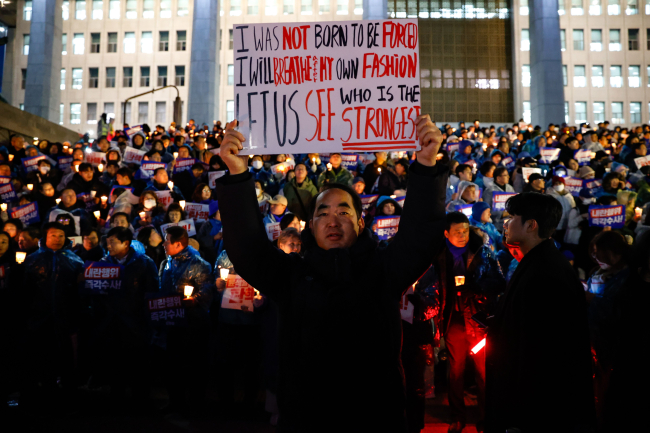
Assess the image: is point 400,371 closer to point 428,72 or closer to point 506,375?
point 506,375

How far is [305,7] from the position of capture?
4853 cm

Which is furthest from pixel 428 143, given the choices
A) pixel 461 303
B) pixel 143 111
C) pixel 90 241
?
pixel 143 111

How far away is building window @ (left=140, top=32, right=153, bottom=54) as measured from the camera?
49.9 m

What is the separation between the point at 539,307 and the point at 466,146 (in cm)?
1036

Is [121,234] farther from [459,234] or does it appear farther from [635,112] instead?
[635,112]

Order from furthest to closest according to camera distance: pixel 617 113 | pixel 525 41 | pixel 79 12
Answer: pixel 79 12 → pixel 617 113 → pixel 525 41

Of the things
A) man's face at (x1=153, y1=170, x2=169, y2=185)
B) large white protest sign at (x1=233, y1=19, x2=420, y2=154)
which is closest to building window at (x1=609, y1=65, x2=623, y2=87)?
man's face at (x1=153, y1=170, x2=169, y2=185)

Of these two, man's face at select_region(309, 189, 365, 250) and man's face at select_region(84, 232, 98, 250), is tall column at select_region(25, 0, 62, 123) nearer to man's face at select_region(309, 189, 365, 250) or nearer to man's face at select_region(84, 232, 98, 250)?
man's face at select_region(84, 232, 98, 250)

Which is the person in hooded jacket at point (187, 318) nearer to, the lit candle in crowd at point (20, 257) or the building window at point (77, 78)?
the lit candle in crowd at point (20, 257)

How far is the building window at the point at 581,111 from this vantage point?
1917 inches

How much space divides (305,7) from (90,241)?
149 ft

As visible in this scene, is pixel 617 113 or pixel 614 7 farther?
pixel 614 7

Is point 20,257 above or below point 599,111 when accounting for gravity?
below

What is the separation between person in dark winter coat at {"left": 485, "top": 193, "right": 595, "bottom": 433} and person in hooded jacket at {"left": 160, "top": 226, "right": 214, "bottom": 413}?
3563mm
